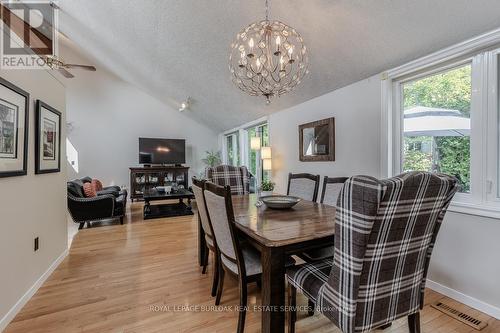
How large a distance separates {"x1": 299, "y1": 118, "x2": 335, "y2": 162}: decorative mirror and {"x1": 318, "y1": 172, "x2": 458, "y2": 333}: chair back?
86.5 inches

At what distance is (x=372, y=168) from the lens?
8.86 feet

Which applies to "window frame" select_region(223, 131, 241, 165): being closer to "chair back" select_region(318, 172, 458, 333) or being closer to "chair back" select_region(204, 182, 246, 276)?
"chair back" select_region(204, 182, 246, 276)

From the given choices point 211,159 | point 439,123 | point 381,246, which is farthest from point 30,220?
point 211,159

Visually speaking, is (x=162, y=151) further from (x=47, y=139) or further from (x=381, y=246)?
(x=381, y=246)

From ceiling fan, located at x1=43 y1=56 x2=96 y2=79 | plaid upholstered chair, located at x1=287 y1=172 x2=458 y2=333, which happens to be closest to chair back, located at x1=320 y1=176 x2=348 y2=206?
plaid upholstered chair, located at x1=287 y1=172 x2=458 y2=333

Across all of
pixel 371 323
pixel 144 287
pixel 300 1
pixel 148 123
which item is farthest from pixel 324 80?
pixel 148 123

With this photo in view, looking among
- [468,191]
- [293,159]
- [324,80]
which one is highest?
[324,80]

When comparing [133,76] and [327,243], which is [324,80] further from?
[133,76]

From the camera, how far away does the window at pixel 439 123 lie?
2002 millimetres

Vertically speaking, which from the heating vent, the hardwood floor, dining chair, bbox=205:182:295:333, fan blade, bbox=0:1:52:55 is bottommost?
the hardwood floor

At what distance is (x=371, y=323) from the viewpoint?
3.43 ft

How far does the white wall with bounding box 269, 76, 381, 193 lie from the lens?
8.73ft

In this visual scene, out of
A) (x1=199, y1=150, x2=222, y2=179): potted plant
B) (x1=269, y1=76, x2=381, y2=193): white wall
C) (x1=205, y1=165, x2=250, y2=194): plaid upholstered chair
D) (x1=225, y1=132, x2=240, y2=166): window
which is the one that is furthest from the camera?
(x1=199, y1=150, x2=222, y2=179): potted plant

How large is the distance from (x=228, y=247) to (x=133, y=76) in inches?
221
